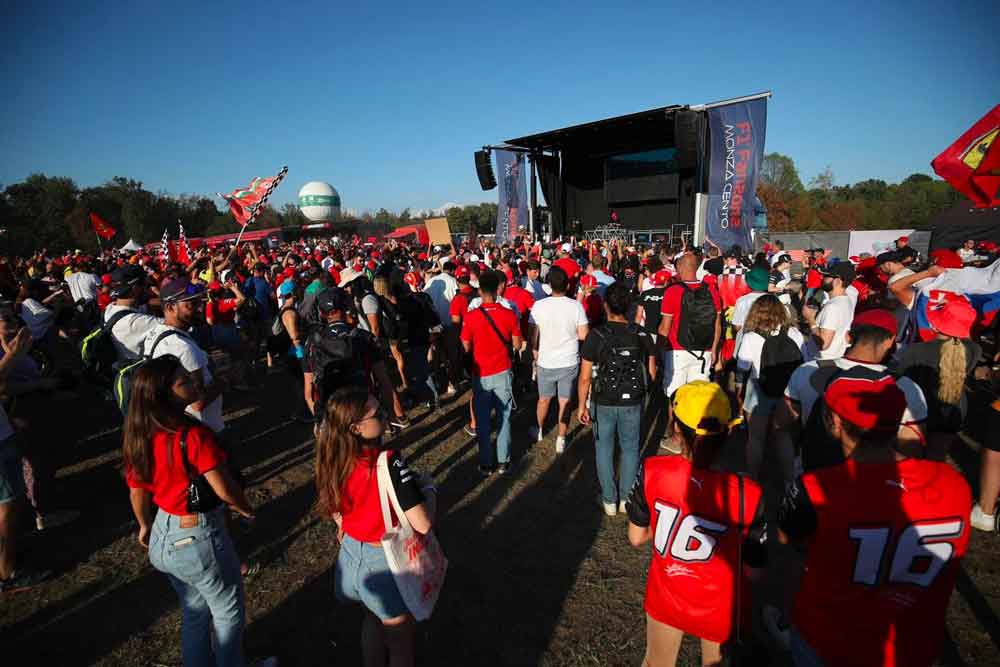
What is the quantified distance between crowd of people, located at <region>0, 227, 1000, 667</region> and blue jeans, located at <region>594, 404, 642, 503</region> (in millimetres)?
17

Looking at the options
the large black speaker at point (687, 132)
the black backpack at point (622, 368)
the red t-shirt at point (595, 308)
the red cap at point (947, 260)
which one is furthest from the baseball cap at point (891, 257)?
the large black speaker at point (687, 132)

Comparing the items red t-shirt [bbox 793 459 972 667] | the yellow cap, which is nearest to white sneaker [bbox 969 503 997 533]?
red t-shirt [bbox 793 459 972 667]

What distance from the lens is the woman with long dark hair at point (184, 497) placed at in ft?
6.56

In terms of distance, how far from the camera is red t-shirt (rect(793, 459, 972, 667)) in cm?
147

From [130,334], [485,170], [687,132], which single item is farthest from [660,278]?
[485,170]

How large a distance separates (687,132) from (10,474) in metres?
16.4

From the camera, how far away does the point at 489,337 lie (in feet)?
13.7

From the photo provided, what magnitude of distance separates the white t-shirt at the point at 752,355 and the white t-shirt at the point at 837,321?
20 centimetres

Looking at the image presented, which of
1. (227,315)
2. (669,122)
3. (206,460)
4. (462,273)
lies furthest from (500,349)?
(669,122)

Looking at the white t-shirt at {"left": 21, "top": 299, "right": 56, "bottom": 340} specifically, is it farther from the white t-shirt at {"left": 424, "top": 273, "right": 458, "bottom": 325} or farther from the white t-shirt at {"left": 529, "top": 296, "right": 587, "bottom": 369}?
the white t-shirt at {"left": 529, "top": 296, "right": 587, "bottom": 369}

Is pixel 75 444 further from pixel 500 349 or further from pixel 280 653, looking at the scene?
pixel 500 349

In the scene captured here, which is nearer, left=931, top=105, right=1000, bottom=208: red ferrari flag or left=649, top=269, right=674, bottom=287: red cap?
left=931, top=105, right=1000, bottom=208: red ferrari flag

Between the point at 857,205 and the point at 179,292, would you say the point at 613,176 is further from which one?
the point at 857,205

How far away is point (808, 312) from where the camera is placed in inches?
268
